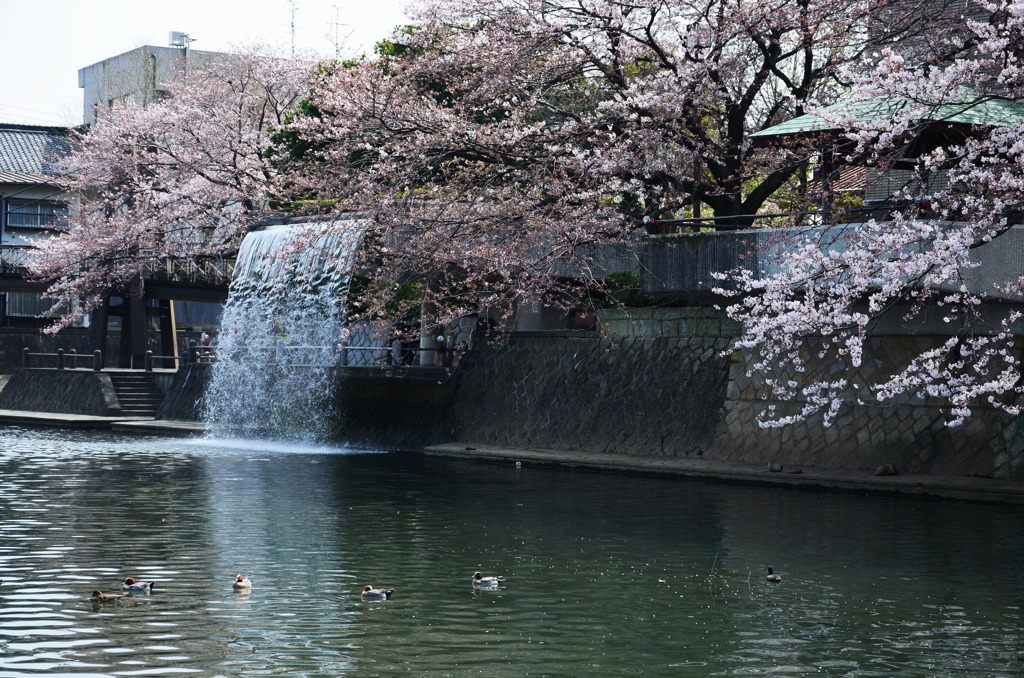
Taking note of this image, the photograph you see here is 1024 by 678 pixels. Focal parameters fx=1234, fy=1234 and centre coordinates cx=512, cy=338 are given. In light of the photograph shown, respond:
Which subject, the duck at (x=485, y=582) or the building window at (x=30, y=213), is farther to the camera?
the building window at (x=30, y=213)

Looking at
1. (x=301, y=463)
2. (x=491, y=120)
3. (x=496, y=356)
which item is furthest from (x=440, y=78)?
(x=301, y=463)

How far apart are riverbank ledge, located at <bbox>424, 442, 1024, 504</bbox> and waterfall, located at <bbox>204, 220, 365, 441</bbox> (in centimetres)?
655

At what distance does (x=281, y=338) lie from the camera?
34.7 metres

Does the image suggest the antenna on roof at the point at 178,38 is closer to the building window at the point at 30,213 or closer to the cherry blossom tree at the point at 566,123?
the building window at the point at 30,213

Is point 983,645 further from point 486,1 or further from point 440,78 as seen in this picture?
point 440,78

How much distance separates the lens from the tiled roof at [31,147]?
59.8 m

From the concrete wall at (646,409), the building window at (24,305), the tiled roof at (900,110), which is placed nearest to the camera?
the tiled roof at (900,110)

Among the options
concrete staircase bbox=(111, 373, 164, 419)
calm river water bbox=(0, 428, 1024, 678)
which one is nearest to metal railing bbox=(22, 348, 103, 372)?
concrete staircase bbox=(111, 373, 164, 419)

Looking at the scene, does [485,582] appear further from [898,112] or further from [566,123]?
[566,123]

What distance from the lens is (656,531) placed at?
16.4 m

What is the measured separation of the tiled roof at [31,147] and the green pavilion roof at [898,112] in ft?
153

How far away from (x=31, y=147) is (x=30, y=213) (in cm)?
407

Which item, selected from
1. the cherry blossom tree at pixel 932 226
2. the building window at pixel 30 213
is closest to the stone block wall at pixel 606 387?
the cherry blossom tree at pixel 932 226

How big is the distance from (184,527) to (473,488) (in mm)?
6443
